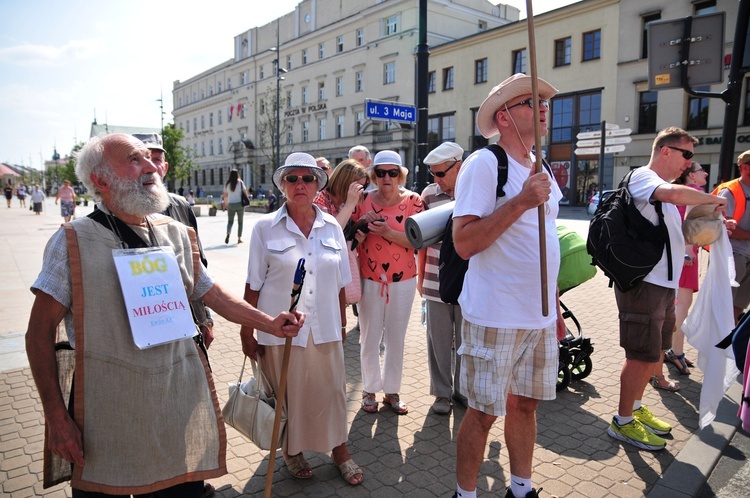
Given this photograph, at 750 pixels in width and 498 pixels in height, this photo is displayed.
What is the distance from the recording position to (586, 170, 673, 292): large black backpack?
11.2 ft

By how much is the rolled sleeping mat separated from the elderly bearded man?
1465 mm

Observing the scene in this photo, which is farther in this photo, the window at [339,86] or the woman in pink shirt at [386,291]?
the window at [339,86]

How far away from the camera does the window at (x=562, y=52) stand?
103ft

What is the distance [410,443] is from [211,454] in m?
1.83

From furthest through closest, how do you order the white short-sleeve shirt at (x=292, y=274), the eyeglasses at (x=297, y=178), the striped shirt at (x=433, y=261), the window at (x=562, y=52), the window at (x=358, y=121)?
the window at (x=358, y=121) < the window at (x=562, y=52) < the striped shirt at (x=433, y=261) < the eyeglasses at (x=297, y=178) < the white short-sleeve shirt at (x=292, y=274)

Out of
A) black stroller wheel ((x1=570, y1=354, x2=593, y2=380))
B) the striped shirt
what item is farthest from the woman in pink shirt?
black stroller wheel ((x1=570, y1=354, x2=593, y2=380))

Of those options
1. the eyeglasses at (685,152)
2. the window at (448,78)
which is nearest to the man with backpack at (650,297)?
the eyeglasses at (685,152)

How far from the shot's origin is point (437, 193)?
173 inches

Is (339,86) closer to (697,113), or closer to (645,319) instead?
(697,113)

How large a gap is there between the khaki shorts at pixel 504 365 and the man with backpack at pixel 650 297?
1.24 metres

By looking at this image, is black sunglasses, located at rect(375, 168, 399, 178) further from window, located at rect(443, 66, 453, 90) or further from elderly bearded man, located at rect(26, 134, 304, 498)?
window, located at rect(443, 66, 453, 90)

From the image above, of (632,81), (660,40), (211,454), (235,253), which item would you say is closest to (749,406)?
(211,454)

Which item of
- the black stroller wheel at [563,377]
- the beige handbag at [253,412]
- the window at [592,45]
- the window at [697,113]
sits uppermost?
the window at [592,45]

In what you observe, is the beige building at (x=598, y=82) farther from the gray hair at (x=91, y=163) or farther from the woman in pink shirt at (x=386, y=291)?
the gray hair at (x=91, y=163)
